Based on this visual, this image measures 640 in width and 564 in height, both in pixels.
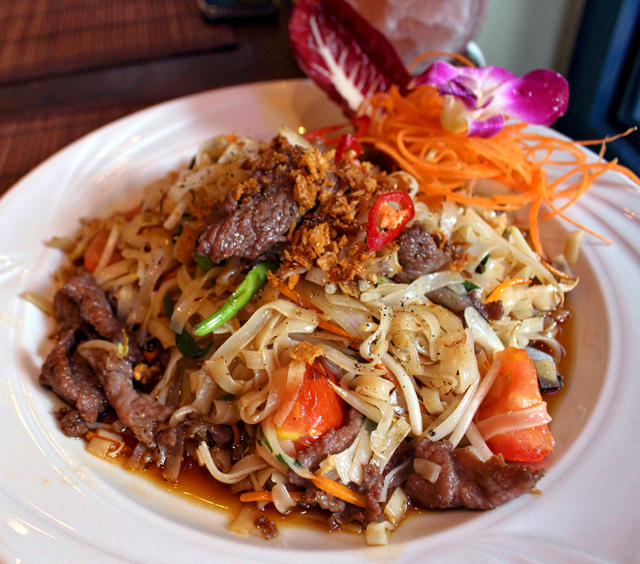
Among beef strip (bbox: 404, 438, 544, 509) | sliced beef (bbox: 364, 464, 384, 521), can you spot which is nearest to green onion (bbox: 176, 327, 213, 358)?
sliced beef (bbox: 364, 464, 384, 521)

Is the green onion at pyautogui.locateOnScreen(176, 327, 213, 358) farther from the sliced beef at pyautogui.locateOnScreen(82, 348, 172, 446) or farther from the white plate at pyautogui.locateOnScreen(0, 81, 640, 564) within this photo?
the white plate at pyautogui.locateOnScreen(0, 81, 640, 564)

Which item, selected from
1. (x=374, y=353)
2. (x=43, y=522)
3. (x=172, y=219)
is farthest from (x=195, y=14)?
(x=43, y=522)

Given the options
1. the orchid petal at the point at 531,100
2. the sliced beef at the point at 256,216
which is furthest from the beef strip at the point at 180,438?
the orchid petal at the point at 531,100

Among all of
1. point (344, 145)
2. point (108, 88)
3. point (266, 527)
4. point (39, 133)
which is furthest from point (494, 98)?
point (39, 133)

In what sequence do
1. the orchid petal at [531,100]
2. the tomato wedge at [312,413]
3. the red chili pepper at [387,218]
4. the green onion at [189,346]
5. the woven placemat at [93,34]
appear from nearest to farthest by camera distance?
the tomato wedge at [312,413], the red chili pepper at [387,218], the green onion at [189,346], the orchid petal at [531,100], the woven placemat at [93,34]

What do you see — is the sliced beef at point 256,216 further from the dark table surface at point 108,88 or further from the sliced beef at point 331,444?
the dark table surface at point 108,88

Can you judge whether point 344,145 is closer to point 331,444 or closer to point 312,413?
point 312,413

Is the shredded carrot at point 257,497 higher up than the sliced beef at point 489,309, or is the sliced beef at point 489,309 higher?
the sliced beef at point 489,309

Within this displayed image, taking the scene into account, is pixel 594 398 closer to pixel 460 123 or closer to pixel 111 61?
pixel 460 123
